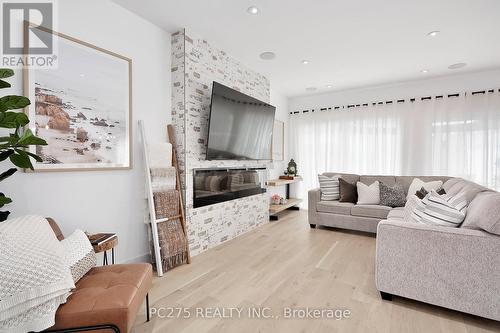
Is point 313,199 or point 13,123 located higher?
point 13,123

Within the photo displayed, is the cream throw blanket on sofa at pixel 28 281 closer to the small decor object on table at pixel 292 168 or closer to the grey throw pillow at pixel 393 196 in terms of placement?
the grey throw pillow at pixel 393 196

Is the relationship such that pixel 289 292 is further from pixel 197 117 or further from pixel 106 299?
pixel 197 117

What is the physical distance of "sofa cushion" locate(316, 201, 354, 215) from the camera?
3.95 metres

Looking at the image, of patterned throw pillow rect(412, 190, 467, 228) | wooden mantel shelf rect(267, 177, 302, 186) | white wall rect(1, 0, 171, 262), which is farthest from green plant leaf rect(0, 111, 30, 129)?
wooden mantel shelf rect(267, 177, 302, 186)

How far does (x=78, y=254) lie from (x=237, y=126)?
249 centimetres

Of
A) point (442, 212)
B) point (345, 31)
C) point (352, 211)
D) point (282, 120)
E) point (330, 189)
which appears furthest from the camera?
point (282, 120)

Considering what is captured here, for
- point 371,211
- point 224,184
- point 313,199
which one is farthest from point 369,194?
point 224,184

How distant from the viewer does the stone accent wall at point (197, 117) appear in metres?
2.89

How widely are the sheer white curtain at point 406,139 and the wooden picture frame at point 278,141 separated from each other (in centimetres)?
36

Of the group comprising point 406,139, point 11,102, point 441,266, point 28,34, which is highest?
point 28,34

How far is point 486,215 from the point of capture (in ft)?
5.61

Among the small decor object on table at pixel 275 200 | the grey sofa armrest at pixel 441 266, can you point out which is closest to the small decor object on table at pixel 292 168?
the small decor object on table at pixel 275 200

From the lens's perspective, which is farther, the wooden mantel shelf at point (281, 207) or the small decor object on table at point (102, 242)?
the wooden mantel shelf at point (281, 207)

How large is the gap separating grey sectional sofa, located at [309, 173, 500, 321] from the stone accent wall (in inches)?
78.4
